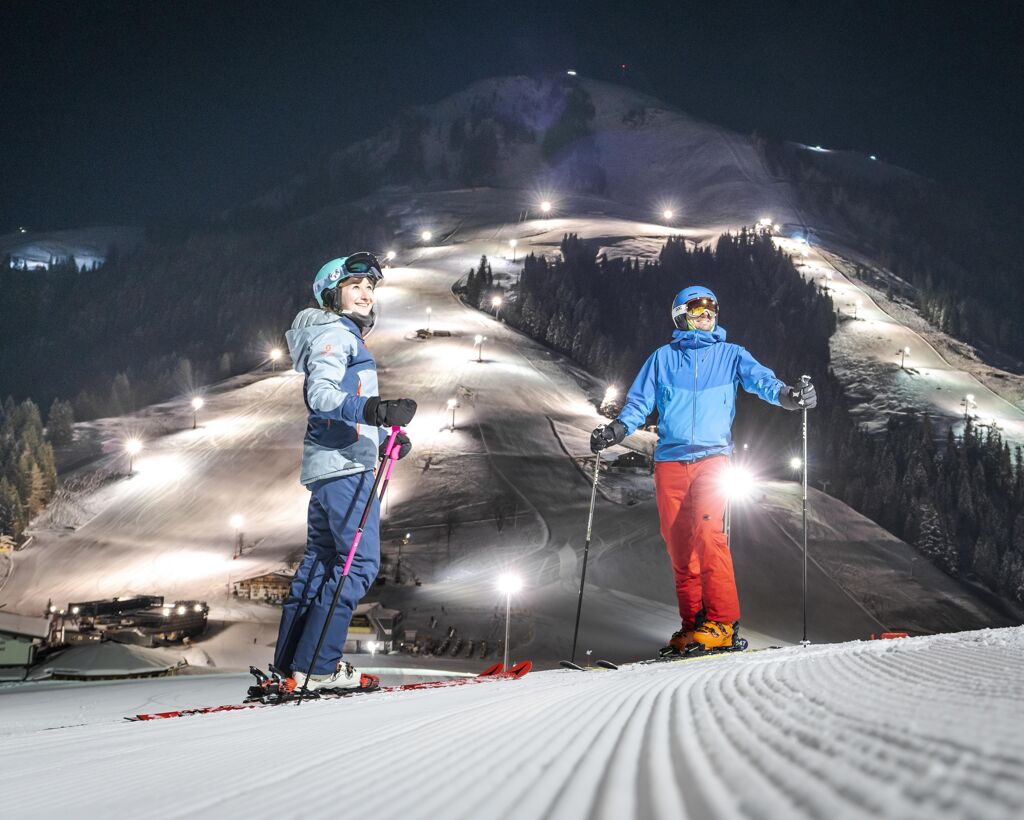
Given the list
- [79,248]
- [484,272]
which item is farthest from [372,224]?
[79,248]

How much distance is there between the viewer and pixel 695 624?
492 cm

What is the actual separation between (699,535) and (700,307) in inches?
72.3

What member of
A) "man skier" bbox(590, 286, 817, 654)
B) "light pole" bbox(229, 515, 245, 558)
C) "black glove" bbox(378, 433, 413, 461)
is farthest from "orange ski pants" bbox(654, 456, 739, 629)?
"light pole" bbox(229, 515, 245, 558)

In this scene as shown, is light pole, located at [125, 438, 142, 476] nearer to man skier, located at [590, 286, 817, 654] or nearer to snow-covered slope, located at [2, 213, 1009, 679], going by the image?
snow-covered slope, located at [2, 213, 1009, 679]

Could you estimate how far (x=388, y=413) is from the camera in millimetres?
3758

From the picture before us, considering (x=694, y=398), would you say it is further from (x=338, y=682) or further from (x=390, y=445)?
(x=338, y=682)

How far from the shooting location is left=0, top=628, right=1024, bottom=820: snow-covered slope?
714 millimetres

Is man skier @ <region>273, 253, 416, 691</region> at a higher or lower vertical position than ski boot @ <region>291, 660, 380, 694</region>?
higher

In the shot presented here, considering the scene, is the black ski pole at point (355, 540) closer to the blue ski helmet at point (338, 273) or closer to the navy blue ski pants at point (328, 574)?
the navy blue ski pants at point (328, 574)

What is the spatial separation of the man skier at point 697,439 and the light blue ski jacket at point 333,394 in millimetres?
1825

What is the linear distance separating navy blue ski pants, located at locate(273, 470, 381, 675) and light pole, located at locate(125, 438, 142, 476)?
→ 4122 centimetres

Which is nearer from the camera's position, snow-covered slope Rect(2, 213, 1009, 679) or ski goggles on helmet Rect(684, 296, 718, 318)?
ski goggles on helmet Rect(684, 296, 718, 318)

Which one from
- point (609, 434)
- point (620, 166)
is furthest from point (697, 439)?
point (620, 166)

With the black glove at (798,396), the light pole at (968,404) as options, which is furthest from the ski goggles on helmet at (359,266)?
the light pole at (968,404)
